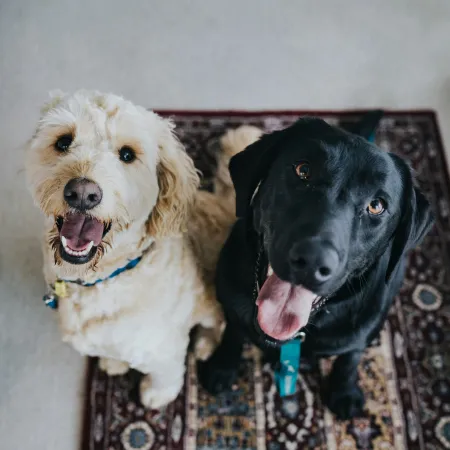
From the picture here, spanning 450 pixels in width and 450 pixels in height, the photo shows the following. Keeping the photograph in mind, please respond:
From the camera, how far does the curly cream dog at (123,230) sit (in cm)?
116

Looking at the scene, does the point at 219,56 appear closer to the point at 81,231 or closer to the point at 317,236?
the point at 81,231

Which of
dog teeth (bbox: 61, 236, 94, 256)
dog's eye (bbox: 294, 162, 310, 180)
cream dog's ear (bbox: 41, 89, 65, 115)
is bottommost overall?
dog teeth (bbox: 61, 236, 94, 256)

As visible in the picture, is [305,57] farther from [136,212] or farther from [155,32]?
[136,212]

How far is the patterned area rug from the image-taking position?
5.49 feet

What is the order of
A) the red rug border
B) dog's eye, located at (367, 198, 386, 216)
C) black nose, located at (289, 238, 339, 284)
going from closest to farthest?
black nose, located at (289, 238, 339, 284) < dog's eye, located at (367, 198, 386, 216) < the red rug border

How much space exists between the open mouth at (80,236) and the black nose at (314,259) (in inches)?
16.6

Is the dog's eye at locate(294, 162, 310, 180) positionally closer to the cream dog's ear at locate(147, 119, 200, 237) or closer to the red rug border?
the cream dog's ear at locate(147, 119, 200, 237)

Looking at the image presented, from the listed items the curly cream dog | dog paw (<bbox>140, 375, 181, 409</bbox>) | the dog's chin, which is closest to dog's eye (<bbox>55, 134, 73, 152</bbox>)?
the curly cream dog

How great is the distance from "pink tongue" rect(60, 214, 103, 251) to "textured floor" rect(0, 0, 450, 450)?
842 mm

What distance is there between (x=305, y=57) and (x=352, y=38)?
9.2 inches

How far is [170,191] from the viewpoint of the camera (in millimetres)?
1306

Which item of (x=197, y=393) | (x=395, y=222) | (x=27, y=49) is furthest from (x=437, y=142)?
(x=27, y=49)

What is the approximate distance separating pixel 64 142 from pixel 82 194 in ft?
0.56

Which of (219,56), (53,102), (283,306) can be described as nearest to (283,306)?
(283,306)
